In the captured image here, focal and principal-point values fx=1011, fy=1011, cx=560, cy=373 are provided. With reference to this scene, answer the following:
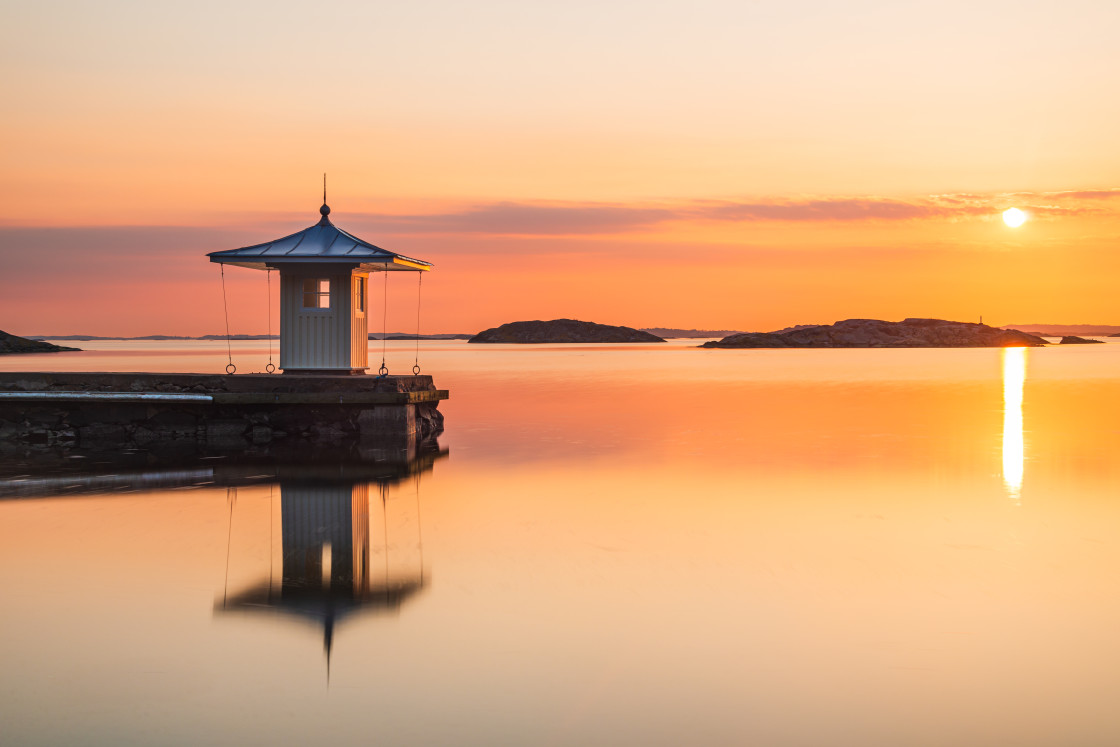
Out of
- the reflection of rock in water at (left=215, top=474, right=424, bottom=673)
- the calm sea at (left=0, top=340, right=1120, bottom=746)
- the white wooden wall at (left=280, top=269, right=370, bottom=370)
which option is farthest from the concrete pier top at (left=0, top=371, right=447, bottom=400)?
the reflection of rock in water at (left=215, top=474, right=424, bottom=673)

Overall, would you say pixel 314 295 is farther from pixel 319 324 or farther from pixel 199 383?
pixel 199 383

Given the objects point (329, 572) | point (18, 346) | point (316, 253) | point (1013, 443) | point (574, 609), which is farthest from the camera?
point (18, 346)

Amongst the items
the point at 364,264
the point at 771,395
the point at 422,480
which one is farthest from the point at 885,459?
the point at 771,395

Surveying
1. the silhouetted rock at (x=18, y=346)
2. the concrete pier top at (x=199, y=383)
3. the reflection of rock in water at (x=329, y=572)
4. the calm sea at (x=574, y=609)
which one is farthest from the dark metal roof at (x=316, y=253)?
the silhouetted rock at (x=18, y=346)

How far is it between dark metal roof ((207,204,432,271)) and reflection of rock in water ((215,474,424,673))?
21.6 feet

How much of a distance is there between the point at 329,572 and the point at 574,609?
238 cm

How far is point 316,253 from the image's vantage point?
1820cm

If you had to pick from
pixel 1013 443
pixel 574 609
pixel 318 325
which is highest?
pixel 318 325

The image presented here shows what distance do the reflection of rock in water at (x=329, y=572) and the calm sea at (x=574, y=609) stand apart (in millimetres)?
40

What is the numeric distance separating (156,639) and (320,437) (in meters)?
12.1

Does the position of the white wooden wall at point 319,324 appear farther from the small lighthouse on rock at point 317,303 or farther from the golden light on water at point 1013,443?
the golden light on water at point 1013,443

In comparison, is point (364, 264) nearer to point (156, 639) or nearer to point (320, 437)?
point (320, 437)

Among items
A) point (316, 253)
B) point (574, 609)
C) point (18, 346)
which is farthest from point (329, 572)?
point (18, 346)

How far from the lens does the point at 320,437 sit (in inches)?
728
